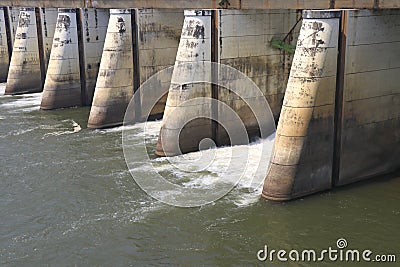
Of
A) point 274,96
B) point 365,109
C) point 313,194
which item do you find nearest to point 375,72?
point 365,109

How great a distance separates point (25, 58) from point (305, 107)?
23005mm

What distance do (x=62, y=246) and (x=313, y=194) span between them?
7.87m

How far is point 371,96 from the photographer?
16484mm

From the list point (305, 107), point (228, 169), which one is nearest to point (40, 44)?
point (228, 169)

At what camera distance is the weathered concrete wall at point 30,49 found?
32.1 meters

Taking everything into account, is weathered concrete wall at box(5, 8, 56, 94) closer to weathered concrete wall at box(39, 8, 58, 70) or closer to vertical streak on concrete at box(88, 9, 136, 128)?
weathered concrete wall at box(39, 8, 58, 70)

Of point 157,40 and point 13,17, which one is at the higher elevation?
point 13,17

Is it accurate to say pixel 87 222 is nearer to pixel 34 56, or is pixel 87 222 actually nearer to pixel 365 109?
pixel 365 109

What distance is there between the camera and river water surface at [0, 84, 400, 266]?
1290cm

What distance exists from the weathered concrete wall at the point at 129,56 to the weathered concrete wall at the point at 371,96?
11677mm

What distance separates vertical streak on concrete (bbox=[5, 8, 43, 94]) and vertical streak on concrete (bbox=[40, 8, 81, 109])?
4952 millimetres

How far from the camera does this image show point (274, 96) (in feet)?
73.4

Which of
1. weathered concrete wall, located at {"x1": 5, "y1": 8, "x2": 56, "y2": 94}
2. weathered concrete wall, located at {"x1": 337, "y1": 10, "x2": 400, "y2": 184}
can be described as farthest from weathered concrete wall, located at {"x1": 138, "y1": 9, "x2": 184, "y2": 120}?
weathered concrete wall, located at {"x1": 337, "y1": 10, "x2": 400, "y2": 184}

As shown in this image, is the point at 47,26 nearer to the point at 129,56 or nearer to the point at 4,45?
the point at 4,45
